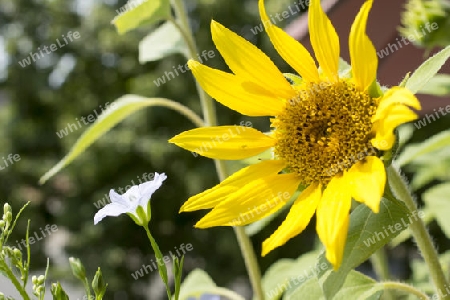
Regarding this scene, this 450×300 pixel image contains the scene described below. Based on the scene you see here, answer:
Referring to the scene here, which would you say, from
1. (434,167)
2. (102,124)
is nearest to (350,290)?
(102,124)

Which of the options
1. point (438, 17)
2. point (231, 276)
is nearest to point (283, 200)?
point (438, 17)

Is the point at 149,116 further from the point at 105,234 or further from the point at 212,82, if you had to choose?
the point at 212,82

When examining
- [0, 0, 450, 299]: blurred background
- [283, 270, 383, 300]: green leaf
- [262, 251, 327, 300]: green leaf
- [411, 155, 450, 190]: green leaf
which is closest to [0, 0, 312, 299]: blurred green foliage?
[0, 0, 450, 299]: blurred background

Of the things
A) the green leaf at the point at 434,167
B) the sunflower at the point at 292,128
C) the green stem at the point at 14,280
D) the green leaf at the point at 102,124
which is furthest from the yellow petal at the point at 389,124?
the green leaf at the point at 434,167

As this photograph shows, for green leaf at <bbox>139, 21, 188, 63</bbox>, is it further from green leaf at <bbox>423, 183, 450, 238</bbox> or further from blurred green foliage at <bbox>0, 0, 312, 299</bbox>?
blurred green foliage at <bbox>0, 0, 312, 299</bbox>

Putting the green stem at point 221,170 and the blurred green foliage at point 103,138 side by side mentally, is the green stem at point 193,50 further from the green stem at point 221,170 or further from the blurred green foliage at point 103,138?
the blurred green foliage at point 103,138
